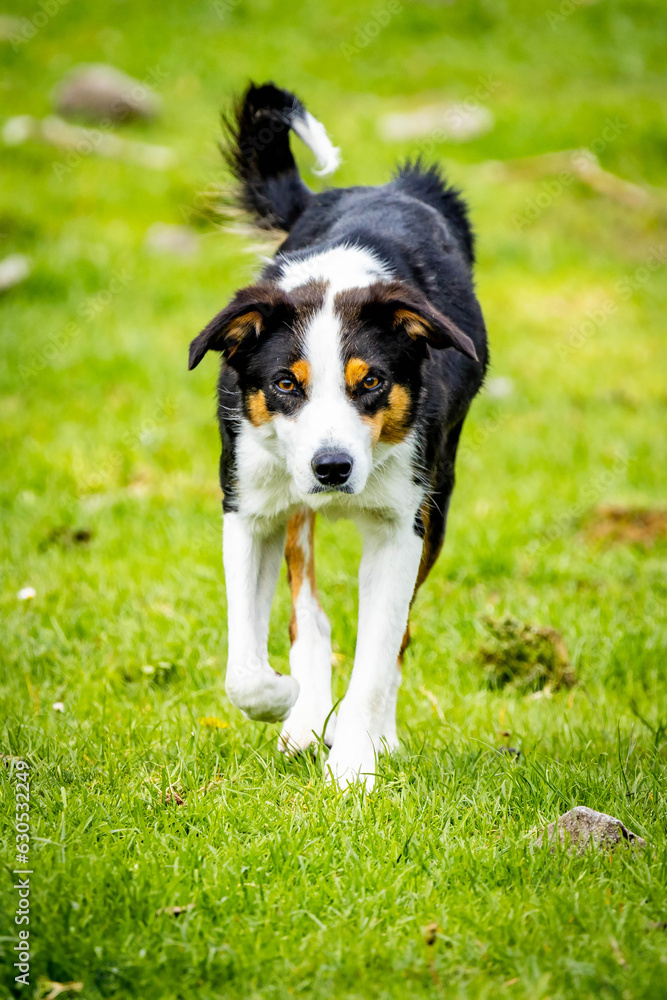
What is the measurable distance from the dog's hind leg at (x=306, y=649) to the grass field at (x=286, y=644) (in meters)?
0.16

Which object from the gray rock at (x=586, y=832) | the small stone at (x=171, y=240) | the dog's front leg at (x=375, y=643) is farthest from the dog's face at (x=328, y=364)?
the small stone at (x=171, y=240)

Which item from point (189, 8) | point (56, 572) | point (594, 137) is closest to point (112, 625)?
point (56, 572)

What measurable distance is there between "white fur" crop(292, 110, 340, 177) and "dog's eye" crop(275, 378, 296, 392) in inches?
64.2

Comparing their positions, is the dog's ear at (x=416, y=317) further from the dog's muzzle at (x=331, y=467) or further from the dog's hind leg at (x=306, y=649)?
the dog's hind leg at (x=306, y=649)

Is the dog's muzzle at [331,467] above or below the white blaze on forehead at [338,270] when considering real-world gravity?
below

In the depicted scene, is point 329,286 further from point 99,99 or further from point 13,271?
point 99,99

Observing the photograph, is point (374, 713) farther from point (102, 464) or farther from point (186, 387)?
point (186, 387)

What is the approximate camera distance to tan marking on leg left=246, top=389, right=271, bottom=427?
3.37m

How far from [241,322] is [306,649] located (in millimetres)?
1329

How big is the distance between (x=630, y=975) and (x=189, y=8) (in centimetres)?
2007

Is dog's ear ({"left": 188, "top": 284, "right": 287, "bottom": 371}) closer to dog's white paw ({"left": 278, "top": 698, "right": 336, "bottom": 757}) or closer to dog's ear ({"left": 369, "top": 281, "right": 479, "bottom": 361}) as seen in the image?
dog's ear ({"left": 369, "top": 281, "right": 479, "bottom": 361})

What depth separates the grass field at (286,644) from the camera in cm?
246

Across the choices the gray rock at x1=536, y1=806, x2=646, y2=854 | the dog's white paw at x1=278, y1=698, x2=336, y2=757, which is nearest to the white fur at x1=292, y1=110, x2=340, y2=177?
the dog's white paw at x1=278, y1=698, x2=336, y2=757

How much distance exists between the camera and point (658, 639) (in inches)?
183
